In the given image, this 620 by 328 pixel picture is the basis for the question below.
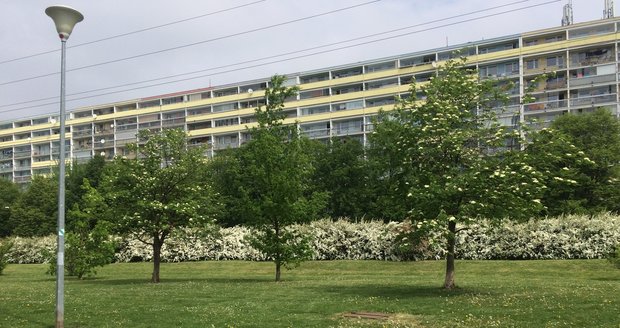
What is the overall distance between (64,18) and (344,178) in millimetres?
50911

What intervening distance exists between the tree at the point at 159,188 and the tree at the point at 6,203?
58836mm

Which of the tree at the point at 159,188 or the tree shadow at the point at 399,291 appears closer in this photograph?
the tree shadow at the point at 399,291

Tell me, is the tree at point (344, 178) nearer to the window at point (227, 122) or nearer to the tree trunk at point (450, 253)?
the tree trunk at point (450, 253)

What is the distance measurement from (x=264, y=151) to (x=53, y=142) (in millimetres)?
134006

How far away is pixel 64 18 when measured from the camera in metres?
12.8

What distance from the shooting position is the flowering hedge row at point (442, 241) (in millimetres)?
32406

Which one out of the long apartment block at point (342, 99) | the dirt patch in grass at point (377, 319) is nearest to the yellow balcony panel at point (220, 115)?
the long apartment block at point (342, 99)

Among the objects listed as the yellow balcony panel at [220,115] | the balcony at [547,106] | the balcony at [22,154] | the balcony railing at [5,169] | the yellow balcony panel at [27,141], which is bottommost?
the balcony railing at [5,169]

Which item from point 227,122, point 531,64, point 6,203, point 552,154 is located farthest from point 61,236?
point 227,122

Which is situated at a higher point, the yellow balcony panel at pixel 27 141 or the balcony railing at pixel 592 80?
the balcony railing at pixel 592 80

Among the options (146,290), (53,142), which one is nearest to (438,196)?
(146,290)

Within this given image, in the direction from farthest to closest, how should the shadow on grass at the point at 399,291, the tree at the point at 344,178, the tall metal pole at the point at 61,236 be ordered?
the tree at the point at 344,178, the shadow on grass at the point at 399,291, the tall metal pole at the point at 61,236

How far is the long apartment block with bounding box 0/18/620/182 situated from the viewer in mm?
78750

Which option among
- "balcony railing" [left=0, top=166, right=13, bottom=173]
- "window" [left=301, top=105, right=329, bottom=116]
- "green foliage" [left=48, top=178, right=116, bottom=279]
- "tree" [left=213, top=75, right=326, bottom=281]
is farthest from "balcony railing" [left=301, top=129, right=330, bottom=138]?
"balcony railing" [left=0, top=166, right=13, bottom=173]
